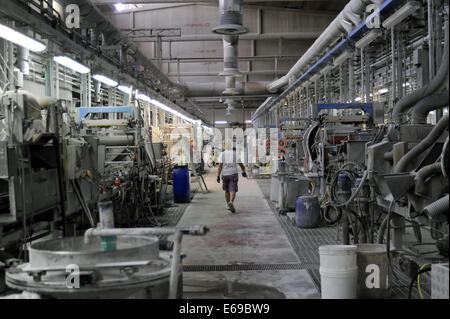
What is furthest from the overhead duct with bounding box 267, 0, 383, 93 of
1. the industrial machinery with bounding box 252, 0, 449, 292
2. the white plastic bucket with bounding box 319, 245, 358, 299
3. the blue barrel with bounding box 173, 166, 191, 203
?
the white plastic bucket with bounding box 319, 245, 358, 299

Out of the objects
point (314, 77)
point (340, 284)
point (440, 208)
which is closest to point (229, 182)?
point (314, 77)

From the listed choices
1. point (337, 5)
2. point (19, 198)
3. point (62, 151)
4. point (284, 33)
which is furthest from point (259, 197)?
point (19, 198)

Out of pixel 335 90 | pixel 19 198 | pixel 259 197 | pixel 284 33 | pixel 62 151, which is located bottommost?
pixel 259 197

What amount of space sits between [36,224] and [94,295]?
8.70 ft

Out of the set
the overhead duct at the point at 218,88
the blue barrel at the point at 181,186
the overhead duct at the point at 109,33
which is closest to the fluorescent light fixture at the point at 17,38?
the overhead duct at the point at 109,33

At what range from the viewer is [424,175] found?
394 cm

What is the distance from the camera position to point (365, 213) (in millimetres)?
5500

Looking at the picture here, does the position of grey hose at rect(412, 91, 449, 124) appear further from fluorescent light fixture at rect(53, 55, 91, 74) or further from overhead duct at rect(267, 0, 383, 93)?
fluorescent light fixture at rect(53, 55, 91, 74)

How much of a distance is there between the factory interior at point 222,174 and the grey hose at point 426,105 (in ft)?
0.08

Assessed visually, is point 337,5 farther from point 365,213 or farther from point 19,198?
point 19,198

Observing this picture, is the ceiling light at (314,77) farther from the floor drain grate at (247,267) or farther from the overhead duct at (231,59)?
the floor drain grate at (247,267)

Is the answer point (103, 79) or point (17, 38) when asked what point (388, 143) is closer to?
point (17, 38)

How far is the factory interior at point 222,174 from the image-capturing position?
3.54m
